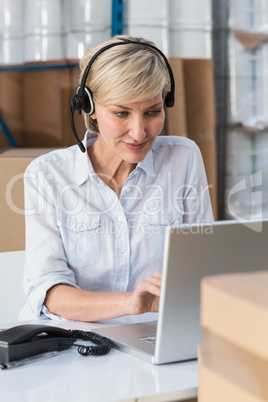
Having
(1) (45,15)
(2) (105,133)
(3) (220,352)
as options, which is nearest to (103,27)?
(1) (45,15)

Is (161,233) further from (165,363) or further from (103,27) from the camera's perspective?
(103,27)

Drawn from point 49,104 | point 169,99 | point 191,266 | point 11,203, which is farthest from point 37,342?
point 49,104

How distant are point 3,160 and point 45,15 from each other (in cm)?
75

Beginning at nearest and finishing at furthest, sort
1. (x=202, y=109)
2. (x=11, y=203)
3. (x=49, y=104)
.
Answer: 1. (x=11, y=203)
2. (x=49, y=104)
3. (x=202, y=109)

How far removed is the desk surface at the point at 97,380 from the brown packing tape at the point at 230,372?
0.23 metres

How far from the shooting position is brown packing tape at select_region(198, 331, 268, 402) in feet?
2.09

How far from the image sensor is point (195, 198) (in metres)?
1.69

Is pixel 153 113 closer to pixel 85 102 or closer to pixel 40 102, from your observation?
pixel 85 102

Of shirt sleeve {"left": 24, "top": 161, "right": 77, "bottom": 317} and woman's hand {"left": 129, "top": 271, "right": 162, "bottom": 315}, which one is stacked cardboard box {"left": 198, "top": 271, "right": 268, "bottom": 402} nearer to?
woman's hand {"left": 129, "top": 271, "right": 162, "bottom": 315}

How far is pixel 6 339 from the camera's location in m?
1.08

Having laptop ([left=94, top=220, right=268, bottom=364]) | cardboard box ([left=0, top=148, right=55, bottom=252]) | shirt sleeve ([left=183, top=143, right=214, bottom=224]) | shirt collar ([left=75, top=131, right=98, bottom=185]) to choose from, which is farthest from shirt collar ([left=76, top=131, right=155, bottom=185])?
laptop ([left=94, top=220, right=268, bottom=364])

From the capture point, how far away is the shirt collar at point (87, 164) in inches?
62.4

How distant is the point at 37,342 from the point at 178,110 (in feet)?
5.11

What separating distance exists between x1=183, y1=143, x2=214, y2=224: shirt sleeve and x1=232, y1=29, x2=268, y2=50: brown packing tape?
3.60 feet
